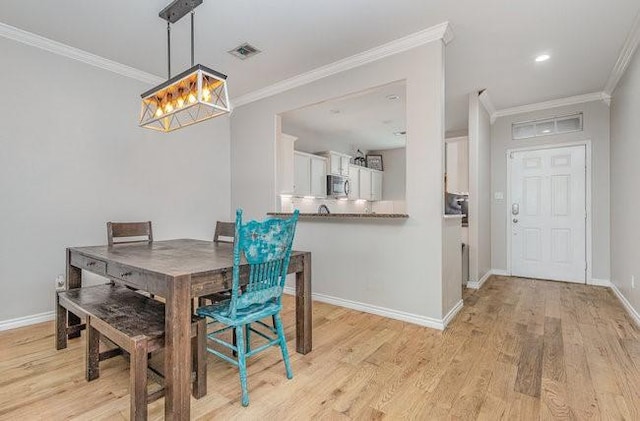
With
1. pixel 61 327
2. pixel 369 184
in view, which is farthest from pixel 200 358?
pixel 369 184

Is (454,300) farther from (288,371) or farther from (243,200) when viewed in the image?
(243,200)

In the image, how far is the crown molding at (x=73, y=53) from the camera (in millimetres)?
2684

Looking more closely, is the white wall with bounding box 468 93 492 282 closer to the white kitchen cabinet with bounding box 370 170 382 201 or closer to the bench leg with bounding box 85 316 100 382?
the white kitchen cabinet with bounding box 370 170 382 201

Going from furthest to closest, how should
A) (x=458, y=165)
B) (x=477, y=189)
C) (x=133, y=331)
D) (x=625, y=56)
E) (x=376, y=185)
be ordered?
(x=376, y=185), (x=458, y=165), (x=477, y=189), (x=625, y=56), (x=133, y=331)

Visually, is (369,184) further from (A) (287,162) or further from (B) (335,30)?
(B) (335,30)

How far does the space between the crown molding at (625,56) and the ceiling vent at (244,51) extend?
3.20m

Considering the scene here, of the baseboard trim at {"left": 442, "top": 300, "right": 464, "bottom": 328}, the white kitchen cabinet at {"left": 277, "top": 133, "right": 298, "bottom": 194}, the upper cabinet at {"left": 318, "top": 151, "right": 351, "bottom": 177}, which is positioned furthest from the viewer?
the upper cabinet at {"left": 318, "top": 151, "right": 351, "bottom": 177}

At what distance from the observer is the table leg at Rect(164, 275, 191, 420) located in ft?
4.85

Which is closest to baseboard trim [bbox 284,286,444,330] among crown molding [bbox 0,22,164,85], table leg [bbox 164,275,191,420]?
table leg [bbox 164,275,191,420]

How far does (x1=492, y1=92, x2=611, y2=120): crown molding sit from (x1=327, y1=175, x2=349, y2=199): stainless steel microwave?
8.89 ft

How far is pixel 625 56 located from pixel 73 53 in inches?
209

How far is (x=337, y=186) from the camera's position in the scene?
234 inches

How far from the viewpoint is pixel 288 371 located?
6.31 feet

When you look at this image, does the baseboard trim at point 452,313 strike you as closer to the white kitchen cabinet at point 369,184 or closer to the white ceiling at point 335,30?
the white ceiling at point 335,30
